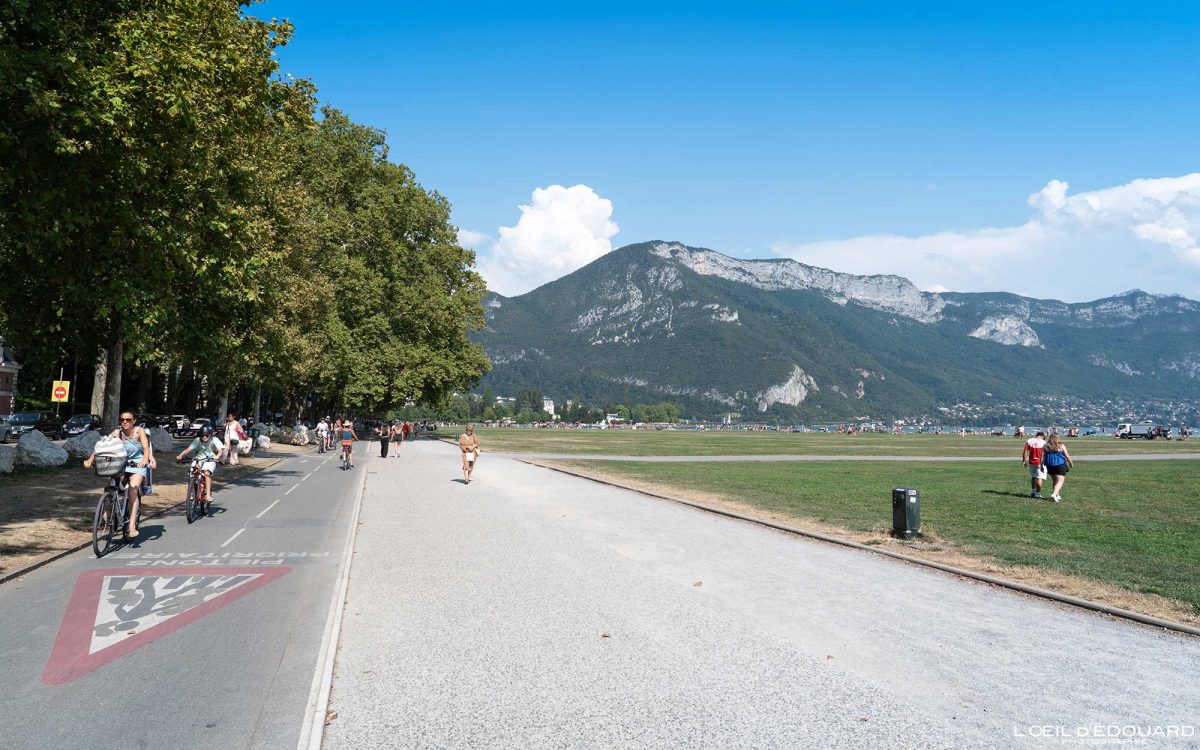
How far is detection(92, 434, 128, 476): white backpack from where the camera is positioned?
10782 mm

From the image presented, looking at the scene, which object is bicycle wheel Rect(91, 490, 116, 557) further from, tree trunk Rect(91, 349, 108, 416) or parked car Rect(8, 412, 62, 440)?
parked car Rect(8, 412, 62, 440)

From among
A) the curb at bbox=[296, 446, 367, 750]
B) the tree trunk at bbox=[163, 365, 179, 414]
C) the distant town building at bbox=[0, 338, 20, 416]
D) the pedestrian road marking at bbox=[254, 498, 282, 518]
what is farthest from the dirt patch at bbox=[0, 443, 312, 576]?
the distant town building at bbox=[0, 338, 20, 416]

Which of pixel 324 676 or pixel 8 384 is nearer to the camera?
pixel 324 676

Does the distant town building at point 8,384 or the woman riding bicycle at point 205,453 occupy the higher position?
the distant town building at point 8,384

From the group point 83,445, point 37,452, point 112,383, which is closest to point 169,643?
point 37,452

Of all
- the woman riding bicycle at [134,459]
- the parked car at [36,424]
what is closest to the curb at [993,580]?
the woman riding bicycle at [134,459]

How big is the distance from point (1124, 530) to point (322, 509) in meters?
15.7

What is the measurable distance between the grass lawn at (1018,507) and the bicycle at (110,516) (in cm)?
1189

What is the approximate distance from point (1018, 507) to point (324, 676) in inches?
652

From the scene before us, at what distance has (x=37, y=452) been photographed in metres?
20.8

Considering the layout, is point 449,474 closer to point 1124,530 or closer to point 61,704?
point 1124,530

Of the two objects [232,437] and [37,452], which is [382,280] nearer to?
[232,437]

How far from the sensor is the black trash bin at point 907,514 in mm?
12602

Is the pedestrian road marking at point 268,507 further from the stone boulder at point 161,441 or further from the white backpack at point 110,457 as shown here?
the stone boulder at point 161,441
